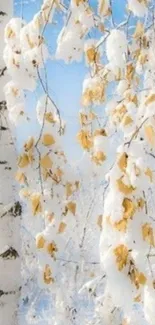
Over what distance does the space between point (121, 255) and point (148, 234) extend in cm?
10

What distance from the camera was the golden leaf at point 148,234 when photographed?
5.71 ft

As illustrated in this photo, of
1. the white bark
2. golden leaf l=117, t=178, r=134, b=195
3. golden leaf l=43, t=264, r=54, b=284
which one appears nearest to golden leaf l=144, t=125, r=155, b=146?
golden leaf l=117, t=178, r=134, b=195

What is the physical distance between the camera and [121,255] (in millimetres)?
1712

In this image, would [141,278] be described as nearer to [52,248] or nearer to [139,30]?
[52,248]

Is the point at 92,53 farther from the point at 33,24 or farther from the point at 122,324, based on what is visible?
the point at 122,324

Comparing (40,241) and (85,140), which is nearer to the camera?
(85,140)

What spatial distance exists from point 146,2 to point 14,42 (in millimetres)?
468

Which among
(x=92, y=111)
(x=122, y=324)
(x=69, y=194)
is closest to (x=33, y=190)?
(x=69, y=194)

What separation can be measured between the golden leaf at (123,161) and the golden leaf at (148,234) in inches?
7.0

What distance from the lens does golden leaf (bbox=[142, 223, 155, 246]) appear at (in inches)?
68.5

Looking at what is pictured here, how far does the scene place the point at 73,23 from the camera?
219 centimetres

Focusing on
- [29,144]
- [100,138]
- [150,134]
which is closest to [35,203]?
[29,144]

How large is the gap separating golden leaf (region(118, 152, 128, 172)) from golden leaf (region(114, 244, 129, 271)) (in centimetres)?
21

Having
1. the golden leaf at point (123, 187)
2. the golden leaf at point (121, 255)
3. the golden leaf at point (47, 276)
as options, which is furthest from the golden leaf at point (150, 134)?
the golden leaf at point (47, 276)
